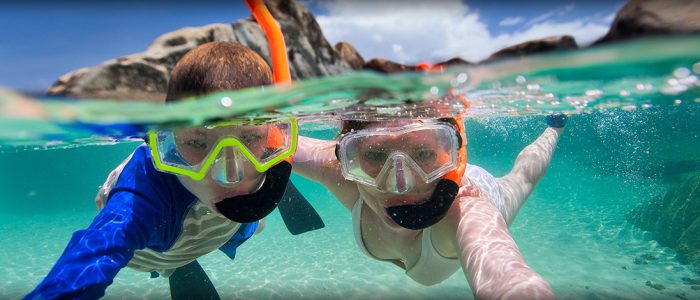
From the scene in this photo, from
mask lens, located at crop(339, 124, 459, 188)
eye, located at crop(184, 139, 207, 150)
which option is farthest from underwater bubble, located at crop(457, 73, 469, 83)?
eye, located at crop(184, 139, 207, 150)

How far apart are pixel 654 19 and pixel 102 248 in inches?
180

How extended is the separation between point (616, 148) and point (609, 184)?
39720 millimetres

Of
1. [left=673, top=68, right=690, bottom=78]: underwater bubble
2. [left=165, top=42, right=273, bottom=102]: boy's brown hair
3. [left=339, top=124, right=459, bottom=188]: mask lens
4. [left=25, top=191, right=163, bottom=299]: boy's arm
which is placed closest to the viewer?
[left=25, top=191, right=163, bottom=299]: boy's arm

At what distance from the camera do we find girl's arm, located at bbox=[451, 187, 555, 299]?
7.47ft

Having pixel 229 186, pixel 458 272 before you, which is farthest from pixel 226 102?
pixel 458 272

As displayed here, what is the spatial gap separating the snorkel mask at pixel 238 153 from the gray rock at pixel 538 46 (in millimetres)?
2114

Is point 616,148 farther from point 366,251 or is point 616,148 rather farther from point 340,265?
point 366,251

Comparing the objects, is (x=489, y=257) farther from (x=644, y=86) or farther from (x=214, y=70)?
(x=644, y=86)

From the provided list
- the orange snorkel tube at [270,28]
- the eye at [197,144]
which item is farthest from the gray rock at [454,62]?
the eye at [197,144]

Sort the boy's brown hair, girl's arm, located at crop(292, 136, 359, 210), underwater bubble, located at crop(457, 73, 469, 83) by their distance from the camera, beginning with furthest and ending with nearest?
girl's arm, located at crop(292, 136, 359, 210) < underwater bubble, located at crop(457, 73, 469, 83) < the boy's brown hair

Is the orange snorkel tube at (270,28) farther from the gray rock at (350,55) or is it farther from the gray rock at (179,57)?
the gray rock at (350,55)

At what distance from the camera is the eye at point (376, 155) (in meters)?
3.53

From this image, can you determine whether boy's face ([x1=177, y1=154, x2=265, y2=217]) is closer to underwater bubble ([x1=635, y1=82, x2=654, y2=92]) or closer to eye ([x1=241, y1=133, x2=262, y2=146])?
eye ([x1=241, y1=133, x2=262, y2=146])

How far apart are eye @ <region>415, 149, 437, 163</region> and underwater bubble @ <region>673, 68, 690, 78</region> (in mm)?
3181
